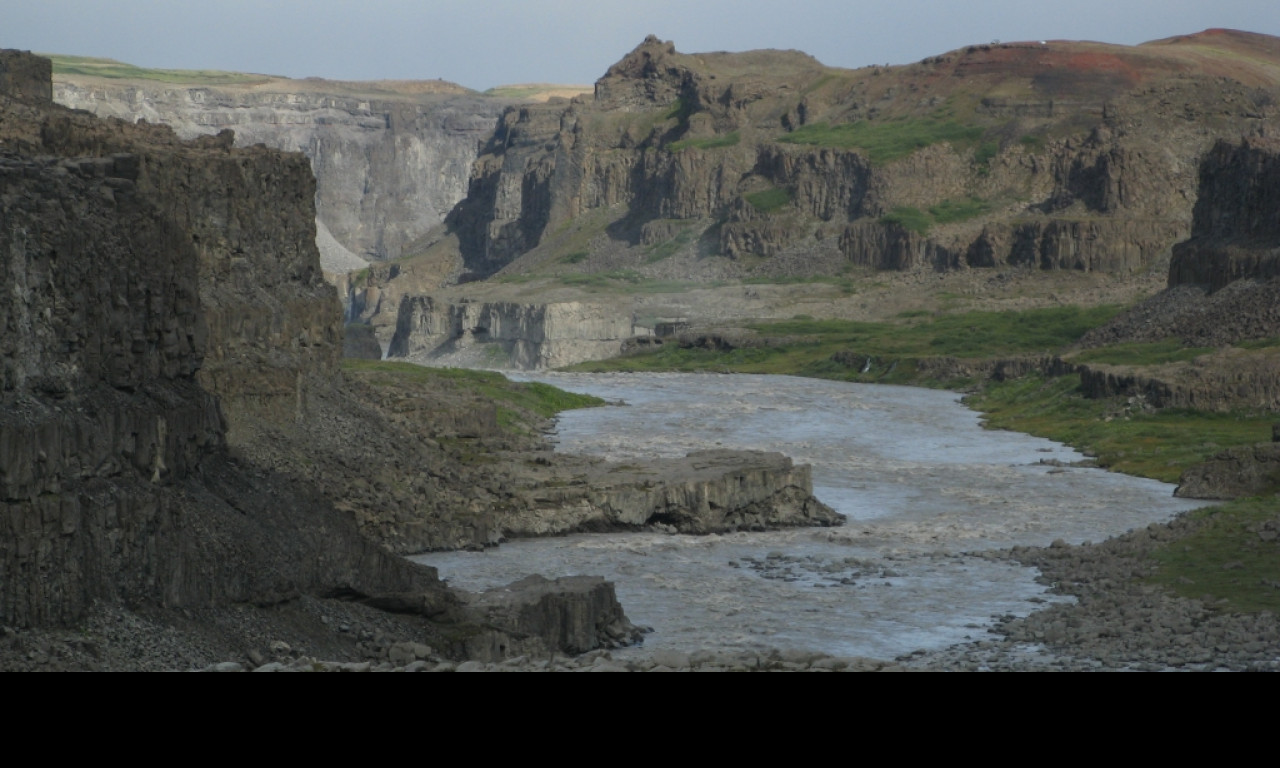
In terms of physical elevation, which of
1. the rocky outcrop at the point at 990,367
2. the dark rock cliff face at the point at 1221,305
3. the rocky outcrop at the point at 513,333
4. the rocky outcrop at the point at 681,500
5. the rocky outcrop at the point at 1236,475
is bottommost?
the rocky outcrop at the point at 513,333

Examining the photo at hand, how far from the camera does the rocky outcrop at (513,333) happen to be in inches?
6668

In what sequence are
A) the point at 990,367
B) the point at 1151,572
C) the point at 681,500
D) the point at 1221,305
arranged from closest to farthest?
1. the point at 1151,572
2. the point at 681,500
3. the point at 1221,305
4. the point at 990,367

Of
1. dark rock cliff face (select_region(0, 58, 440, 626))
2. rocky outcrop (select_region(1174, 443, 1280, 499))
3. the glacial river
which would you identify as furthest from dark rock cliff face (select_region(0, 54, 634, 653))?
rocky outcrop (select_region(1174, 443, 1280, 499))

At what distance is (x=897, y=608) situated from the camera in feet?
137

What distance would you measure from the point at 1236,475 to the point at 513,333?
121326 millimetres

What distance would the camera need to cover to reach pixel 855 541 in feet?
173

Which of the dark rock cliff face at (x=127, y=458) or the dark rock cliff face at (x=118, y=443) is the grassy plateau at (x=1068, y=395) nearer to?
the dark rock cliff face at (x=127, y=458)

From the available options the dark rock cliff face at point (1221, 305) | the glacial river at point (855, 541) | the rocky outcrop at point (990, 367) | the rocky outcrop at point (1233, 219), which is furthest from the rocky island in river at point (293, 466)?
the rocky outcrop at point (1233, 219)

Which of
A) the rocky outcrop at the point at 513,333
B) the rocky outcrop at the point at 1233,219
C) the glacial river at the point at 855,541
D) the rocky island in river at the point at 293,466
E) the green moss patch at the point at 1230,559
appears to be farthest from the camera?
the rocky outcrop at the point at 513,333

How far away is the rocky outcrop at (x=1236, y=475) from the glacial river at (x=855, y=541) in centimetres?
123

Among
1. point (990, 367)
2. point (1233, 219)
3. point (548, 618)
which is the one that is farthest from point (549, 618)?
point (1233, 219)

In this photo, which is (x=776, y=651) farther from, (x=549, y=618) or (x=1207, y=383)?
(x=1207, y=383)

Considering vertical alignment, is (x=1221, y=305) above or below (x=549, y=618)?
above

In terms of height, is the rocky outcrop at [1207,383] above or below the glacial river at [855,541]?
above
